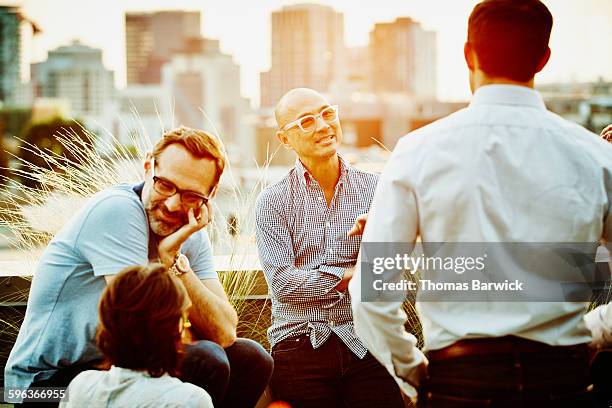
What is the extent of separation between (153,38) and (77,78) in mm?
29621

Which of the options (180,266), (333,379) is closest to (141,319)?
(180,266)

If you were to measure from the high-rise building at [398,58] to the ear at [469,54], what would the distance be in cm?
15137

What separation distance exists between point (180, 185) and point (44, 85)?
17541 centimetres

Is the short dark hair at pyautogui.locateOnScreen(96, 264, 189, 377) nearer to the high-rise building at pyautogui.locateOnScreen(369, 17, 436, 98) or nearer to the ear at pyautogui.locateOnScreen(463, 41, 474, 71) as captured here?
the ear at pyautogui.locateOnScreen(463, 41, 474, 71)

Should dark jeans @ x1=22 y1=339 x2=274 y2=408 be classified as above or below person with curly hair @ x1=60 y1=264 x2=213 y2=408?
below

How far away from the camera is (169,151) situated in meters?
2.57

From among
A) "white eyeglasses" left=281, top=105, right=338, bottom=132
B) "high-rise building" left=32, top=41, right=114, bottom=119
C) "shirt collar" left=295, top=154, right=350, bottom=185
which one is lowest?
"shirt collar" left=295, top=154, right=350, bottom=185

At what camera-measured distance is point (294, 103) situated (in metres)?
3.31

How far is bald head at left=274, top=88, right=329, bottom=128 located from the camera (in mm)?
3303

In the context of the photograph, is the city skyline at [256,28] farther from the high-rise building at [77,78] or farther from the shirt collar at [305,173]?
the shirt collar at [305,173]

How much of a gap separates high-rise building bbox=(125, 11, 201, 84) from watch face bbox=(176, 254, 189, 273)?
167361 mm

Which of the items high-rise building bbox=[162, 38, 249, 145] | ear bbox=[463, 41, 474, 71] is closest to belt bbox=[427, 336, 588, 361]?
ear bbox=[463, 41, 474, 71]

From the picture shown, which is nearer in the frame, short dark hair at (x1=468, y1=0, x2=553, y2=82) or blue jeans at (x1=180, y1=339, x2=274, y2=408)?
short dark hair at (x1=468, y1=0, x2=553, y2=82)

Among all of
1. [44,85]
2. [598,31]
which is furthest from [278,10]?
[598,31]
